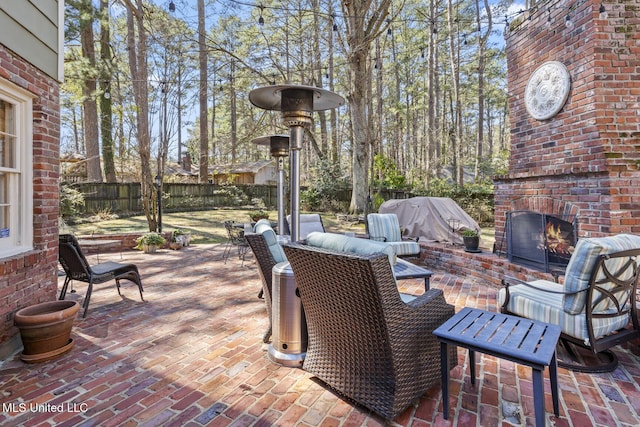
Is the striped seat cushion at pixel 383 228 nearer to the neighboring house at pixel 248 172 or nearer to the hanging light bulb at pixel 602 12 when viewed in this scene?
the hanging light bulb at pixel 602 12

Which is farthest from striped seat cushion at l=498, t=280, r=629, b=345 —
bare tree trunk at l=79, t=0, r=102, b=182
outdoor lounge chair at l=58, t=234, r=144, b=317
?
bare tree trunk at l=79, t=0, r=102, b=182

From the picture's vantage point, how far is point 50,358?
105 inches

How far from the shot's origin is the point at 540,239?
4.32 m

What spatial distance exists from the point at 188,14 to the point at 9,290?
9024 mm

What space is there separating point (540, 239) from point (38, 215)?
5535mm

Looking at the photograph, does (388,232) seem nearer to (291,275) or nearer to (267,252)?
(267,252)

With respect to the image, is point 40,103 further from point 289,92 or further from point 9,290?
point 289,92

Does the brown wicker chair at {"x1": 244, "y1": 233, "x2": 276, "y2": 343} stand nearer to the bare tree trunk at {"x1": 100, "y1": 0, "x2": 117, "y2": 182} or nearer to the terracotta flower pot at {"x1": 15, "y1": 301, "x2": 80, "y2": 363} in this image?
the terracotta flower pot at {"x1": 15, "y1": 301, "x2": 80, "y2": 363}

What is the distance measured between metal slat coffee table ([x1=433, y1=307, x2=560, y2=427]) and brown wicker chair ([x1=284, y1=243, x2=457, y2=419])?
0.45 ft

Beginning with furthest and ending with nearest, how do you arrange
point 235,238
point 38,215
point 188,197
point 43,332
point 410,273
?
1. point 188,197
2. point 235,238
3. point 410,273
4. point 38,215
5. point 43,332

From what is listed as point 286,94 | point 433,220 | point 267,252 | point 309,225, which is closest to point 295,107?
point 286,94

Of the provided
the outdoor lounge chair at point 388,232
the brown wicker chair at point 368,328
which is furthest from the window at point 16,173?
the outdoor lounge chair at point 388,232

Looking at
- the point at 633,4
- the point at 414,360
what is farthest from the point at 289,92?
the point at 633,4

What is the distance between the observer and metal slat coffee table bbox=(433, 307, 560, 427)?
1.64m
